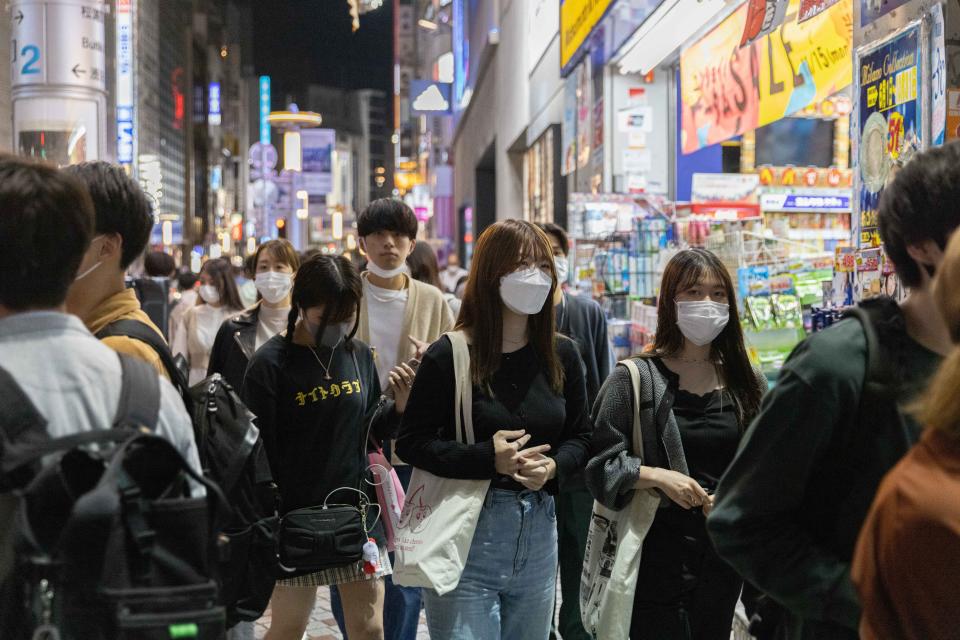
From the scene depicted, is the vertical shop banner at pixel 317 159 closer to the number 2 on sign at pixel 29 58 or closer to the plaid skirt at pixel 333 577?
the number 2 on sign at pixel 29 58

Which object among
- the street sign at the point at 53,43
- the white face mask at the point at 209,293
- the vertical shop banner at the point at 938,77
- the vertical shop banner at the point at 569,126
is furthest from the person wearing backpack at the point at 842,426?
the vertical shop banner at the point at 569,126

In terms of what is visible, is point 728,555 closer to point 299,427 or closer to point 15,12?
point 299,427

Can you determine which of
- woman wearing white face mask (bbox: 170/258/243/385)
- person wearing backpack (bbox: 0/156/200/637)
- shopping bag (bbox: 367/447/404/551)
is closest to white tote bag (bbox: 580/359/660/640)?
shopping bag (bbox: 367/447/404/551)

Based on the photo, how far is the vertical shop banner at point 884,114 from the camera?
4.00m

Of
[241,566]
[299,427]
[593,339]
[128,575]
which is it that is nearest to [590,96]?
[593,339]

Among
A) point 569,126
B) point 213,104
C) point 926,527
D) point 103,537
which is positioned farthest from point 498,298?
point 213,104

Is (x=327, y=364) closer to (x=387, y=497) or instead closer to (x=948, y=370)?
A: (x=387, y=497)

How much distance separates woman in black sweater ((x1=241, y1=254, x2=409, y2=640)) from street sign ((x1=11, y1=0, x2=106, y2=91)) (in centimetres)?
541

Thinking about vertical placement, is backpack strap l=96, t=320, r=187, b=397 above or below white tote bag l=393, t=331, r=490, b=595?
above

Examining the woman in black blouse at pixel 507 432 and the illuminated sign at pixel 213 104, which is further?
the illuminated sign at pixel 213 104

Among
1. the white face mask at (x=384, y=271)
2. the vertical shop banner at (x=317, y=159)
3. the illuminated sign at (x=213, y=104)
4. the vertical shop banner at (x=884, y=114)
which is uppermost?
the illuminated sign at (x=213, y=104)

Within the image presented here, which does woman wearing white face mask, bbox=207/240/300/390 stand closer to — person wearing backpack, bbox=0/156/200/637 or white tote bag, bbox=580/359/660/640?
white tote bag, bbox=580/359/660/640

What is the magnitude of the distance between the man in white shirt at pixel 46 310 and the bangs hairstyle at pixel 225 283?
6.02 metres

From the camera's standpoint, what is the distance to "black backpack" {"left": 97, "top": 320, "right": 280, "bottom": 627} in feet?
8.02
